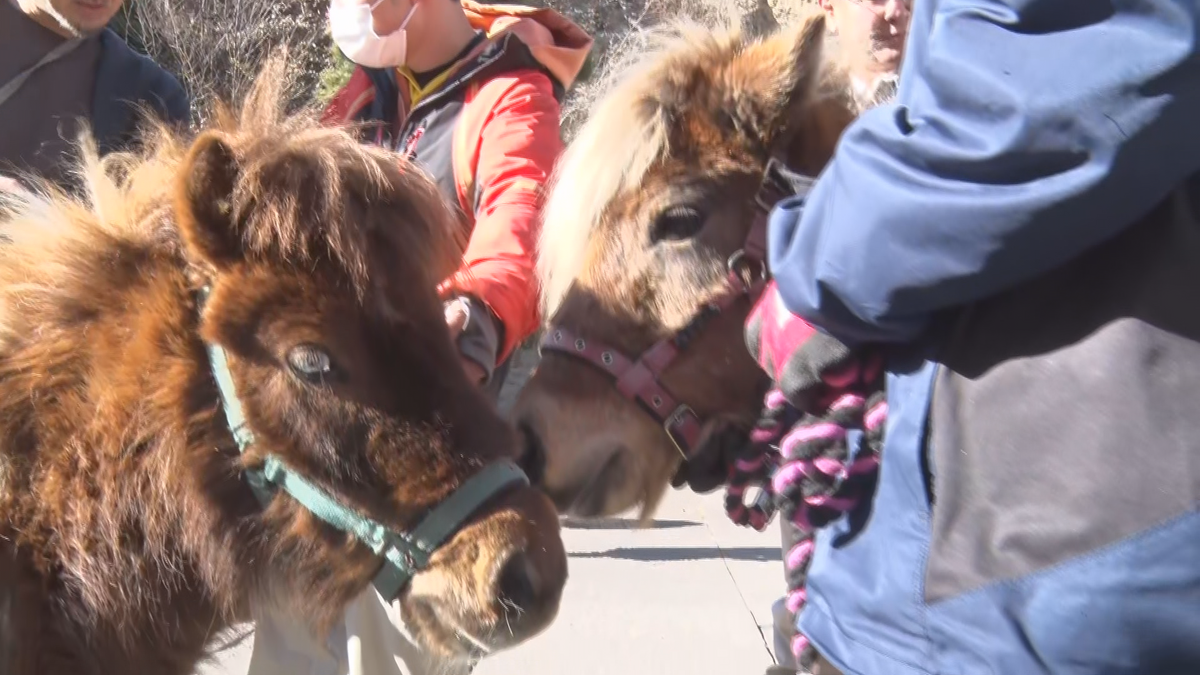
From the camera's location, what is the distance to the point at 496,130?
2559 millimetres

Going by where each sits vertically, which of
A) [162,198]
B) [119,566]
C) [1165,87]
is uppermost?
[1165,87]

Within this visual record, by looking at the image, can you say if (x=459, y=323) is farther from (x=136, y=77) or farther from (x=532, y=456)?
(x=136, y=77)

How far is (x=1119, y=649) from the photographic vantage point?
3.69 feet

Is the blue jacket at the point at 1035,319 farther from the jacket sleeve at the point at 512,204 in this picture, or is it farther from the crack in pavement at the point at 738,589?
the crack in pavement at the point at 738,589

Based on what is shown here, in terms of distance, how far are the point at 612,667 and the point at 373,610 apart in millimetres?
1625

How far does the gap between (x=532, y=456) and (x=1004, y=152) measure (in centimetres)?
125

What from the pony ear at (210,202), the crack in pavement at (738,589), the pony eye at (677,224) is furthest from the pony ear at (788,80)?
the crack in pavement at (738,589)

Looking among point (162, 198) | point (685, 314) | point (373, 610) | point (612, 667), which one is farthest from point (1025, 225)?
point (612, 667)

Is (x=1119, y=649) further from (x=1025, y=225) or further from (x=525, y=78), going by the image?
(x=525, y=78)

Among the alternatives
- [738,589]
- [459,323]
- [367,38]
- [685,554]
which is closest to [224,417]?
[459,323]

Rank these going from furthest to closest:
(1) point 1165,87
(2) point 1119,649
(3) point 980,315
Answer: (3) point 980,315 → (2) point 1119,649 → (1) point 1165,87

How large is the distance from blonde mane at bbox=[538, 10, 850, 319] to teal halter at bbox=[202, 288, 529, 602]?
1.80 ft

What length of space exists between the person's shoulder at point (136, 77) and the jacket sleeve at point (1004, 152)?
82.6 inches

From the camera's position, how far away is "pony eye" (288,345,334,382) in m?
1.69
